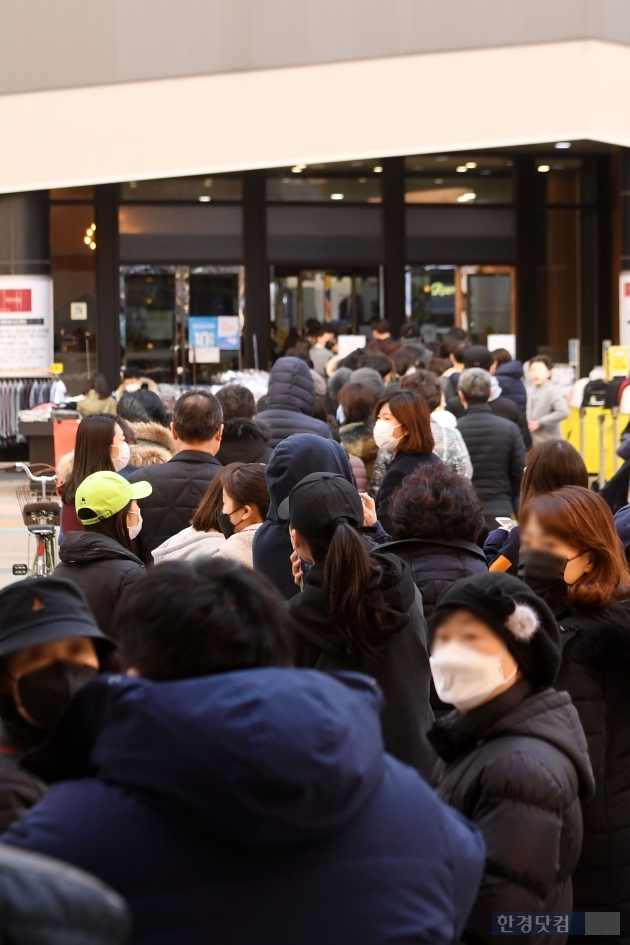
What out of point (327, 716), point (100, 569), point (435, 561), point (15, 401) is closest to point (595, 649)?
point (435, 561)

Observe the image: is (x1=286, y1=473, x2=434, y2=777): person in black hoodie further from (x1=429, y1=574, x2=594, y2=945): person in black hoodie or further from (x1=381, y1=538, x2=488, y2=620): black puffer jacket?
(x1=429, y1=574, x2=594, y2=945): person in black hoodie

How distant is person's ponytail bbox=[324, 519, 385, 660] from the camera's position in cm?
343

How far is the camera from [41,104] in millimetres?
17547

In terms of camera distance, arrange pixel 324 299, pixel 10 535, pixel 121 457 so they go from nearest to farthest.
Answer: pixel 121 457, pixel 10 535, pixel 324 299

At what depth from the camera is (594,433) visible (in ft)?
44.6

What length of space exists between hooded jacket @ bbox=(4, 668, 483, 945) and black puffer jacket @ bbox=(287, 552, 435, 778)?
171 cm

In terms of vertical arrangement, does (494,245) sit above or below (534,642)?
above

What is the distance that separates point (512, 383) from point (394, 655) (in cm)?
855

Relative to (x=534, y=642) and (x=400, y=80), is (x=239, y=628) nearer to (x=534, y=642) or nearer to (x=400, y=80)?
(x=534, y=642)

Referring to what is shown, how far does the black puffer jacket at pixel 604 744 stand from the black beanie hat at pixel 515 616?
0.55 meters

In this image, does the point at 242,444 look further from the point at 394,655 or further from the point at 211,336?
the point at 211,336

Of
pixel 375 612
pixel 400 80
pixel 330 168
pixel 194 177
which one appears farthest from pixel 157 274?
pixel 375 612

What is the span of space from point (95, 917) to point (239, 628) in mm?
674

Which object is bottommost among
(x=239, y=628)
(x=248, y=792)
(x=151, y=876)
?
(x=151, y=876)
